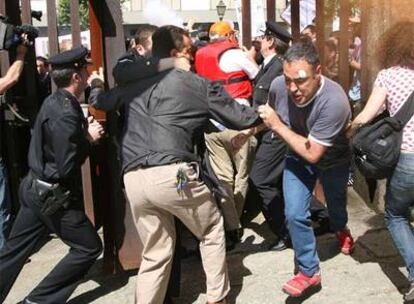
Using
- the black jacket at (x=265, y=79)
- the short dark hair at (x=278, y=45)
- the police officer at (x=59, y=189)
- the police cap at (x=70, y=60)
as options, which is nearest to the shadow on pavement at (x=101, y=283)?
the police officer at (x=59, y=189)

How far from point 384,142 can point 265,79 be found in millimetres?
1592

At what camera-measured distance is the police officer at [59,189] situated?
11.5 ft

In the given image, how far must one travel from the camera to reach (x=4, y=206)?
4422mm

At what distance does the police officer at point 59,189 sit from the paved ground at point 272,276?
41 centimetres

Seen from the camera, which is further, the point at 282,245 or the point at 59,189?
the point at 282,245

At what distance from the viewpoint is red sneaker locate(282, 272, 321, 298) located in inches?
141

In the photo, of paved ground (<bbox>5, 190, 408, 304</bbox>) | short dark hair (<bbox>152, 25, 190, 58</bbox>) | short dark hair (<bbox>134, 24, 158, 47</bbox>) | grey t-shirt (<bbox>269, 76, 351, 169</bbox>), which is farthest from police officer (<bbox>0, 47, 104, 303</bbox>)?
grey t-shirt (<bbox>269, 76, 351, 169</bbox>)

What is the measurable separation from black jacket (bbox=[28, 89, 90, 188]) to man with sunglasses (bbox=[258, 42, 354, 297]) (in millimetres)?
1136

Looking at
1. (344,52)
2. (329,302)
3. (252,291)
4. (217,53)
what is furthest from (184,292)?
(344,52)

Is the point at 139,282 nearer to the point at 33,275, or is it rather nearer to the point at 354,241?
the point at 33,275

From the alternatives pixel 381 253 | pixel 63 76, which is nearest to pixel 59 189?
pixel 63 76

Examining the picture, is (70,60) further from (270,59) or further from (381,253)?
(381,253)

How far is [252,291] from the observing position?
3947mm

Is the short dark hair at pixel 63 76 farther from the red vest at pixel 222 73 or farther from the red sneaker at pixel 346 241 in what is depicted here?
the red sneaker at pixel 346 241
